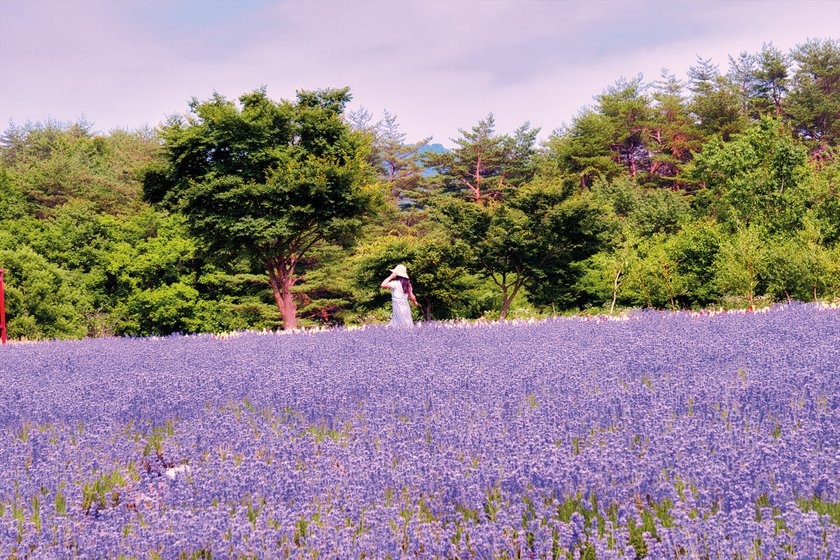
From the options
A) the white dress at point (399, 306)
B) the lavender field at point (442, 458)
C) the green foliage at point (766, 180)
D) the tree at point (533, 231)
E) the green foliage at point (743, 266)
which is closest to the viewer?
the lavender field at point (442, 458)

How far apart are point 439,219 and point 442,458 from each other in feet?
62.6

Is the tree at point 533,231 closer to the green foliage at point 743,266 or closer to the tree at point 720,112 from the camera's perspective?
the green foliage at point 743,266

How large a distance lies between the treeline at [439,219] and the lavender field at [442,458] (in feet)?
40.6

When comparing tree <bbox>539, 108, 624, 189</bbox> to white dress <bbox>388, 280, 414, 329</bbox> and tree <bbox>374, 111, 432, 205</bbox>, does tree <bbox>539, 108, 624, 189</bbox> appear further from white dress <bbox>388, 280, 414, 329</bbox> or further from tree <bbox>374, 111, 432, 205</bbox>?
white dress <bbox>388, 280, 414, 329</bbox>

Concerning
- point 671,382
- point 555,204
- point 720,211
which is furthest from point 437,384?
point 720,211

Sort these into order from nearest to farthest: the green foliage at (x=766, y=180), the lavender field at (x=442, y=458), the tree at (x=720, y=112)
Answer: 1. the lavender field at (x=442, y=458)
2. the green foliage at (x=766, y=180)
3. the tree at (x=720, y=112)

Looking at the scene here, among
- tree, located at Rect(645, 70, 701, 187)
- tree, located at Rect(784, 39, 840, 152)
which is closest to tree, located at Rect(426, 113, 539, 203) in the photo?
tree, located at Rect(645, 70, 701, 187)

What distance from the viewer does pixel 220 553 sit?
2.74 meters

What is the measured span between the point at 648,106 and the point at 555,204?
23.6 metres

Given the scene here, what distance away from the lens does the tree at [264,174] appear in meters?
18.6

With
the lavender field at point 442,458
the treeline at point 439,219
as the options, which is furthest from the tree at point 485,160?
the lavender field at point 442,458

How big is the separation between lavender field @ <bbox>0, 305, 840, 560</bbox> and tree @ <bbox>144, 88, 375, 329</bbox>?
12.8 metres

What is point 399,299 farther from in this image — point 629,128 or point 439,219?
point 629,128

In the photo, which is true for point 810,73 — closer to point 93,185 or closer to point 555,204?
point 555,204
